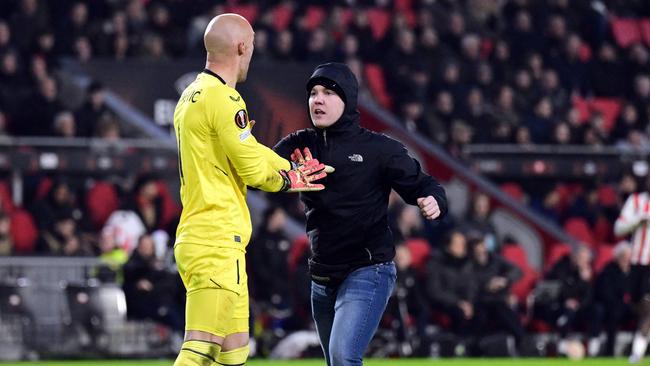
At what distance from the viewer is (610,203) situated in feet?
61.1

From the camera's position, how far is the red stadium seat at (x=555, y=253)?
17025mm

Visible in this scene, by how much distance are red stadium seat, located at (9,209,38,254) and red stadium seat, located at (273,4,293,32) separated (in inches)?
226

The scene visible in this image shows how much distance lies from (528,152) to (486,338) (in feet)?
11.0

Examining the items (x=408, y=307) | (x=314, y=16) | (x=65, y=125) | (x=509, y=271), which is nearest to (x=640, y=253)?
(x=509, y=271)

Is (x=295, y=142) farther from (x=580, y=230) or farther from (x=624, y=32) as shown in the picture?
(x=624, y=32)

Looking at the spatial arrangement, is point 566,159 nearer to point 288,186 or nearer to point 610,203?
point 610,203

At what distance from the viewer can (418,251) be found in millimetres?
16500

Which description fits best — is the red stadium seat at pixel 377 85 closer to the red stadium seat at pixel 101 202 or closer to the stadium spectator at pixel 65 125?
the red stadium seat at pixel 101 202

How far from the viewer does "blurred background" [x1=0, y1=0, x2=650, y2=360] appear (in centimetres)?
1510

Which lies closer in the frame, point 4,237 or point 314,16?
point 4,237

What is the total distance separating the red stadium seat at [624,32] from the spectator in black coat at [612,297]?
7.18 m

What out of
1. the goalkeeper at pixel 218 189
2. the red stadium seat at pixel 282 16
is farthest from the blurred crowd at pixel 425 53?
the goalkeeper at pixel 218 189

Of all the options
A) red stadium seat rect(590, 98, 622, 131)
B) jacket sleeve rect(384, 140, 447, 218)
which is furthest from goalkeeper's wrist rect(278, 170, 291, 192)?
red stadium seat rect(590, 98, 622, 131)

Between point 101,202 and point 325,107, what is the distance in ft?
29.6
